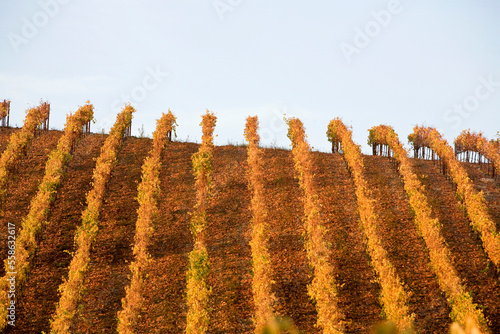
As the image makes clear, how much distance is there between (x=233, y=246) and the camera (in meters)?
24.7

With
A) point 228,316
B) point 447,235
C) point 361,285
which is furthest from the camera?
point 447,235

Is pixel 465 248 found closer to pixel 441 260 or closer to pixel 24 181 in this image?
pixel 441 260

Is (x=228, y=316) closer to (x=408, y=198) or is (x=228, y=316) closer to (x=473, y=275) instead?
(x=473, y=275)

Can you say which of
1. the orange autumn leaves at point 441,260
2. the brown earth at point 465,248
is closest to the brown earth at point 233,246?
the brown earth at point 465,248

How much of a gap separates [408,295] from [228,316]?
25.2ft

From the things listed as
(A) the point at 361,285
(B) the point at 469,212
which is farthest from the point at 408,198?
(A) the point at 361,285

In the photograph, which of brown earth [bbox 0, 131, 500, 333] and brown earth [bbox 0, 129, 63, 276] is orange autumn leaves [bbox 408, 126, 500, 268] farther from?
brown earth [bbox 0, 129, 63, 276]

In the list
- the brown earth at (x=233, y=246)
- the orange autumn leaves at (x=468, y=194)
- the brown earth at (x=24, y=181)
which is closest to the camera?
the brown earth at (x=233, y=246)

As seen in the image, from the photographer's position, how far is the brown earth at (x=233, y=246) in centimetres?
2084

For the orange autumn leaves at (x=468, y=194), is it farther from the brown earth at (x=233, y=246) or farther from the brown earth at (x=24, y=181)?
the brown earth at (x=24, y=181)

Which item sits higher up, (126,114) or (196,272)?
(126,114)

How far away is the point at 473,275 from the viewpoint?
2334 cm

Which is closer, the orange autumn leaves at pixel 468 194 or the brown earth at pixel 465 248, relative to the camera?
the brown earth at pixel 465 248

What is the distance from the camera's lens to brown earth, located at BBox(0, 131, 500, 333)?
821 inches
